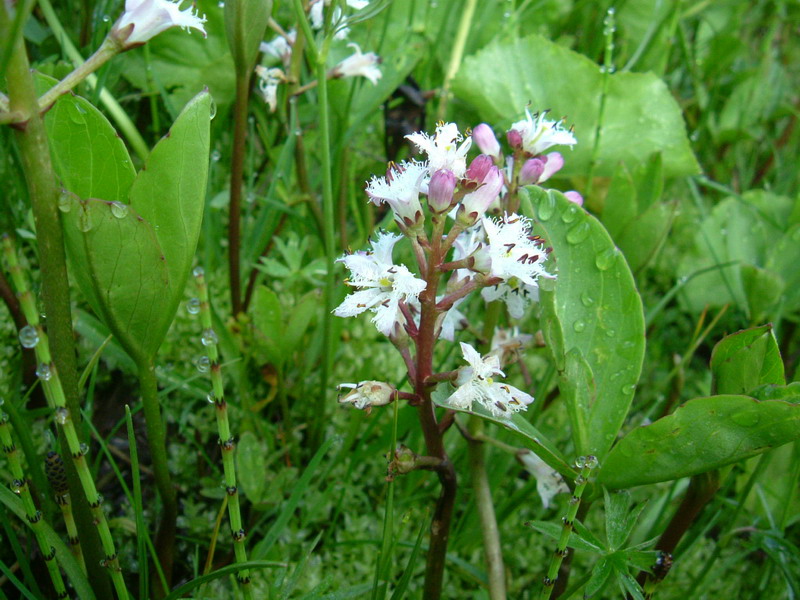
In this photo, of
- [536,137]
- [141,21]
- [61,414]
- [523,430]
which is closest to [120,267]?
[61,414]

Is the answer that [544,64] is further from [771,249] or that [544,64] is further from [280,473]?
[280,473]

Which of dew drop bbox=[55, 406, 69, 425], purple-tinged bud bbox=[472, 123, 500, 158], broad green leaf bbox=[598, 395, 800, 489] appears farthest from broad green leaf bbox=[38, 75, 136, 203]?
broad green leaf bbox=[598, 395, 800, 489]

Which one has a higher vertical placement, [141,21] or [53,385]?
[141,21]

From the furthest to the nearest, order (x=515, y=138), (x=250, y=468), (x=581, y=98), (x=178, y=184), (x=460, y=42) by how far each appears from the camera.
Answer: (x=460, y=42) < (x=581, y=98) < (x=250, y=468) < (x=515, y=138) < (x=178, y=184)

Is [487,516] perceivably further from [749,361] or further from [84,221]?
[84,221]

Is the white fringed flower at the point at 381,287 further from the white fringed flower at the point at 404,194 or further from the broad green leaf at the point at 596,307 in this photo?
the broad green leaf at the point at 596,307

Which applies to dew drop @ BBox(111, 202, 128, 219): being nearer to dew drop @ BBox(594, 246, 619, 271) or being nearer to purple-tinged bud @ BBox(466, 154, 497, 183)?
purple-tinged bud @ BBox(466, 154, 497, 183)

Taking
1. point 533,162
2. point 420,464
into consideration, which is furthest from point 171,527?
point 533,162

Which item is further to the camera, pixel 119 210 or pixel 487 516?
pixel 487 516
